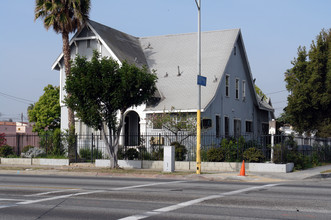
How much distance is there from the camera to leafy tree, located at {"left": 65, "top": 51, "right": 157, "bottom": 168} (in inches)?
906

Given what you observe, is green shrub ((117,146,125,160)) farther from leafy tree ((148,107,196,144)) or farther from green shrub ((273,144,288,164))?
green shrub ((273,144,288,164))

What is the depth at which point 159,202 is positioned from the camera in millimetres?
11797

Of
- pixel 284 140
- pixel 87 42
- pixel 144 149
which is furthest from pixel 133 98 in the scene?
pixel 87 42

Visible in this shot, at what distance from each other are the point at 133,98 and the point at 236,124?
1371cm

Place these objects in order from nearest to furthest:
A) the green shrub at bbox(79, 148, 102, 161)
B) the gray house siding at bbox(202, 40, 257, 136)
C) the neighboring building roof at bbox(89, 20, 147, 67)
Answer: the green shrub at bbox(79, 148, 102, 161), the gray house siding at bbox(202, 40, 257, 136), the neighboring building roof at bbox(89, 20, 147, 67)

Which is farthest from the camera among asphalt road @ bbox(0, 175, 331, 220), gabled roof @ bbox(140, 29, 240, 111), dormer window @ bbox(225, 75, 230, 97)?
dormer window @ bbox(225, 75, 230, 97)

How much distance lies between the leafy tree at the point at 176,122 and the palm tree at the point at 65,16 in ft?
19.5

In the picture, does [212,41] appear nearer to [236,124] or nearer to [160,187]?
[236,124]

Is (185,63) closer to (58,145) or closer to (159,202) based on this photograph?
(58,145)

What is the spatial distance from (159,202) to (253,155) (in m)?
13.1

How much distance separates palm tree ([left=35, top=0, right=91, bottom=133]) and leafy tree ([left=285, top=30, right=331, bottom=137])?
16.8 m

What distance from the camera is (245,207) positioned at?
10.9 metres

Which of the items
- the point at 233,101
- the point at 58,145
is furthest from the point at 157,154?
the point at 233,101

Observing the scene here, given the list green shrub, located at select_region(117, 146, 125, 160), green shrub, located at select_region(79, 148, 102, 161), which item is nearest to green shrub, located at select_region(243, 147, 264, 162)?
green shrub, located at select_region(117, 146, 125, 160)
